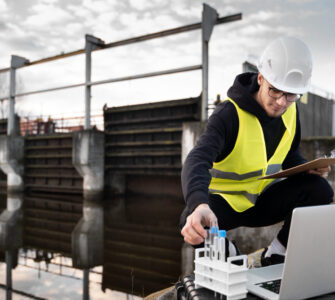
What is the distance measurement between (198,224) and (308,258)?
1.10 feet

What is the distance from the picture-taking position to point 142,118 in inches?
362

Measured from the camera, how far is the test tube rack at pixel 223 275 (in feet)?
3.22

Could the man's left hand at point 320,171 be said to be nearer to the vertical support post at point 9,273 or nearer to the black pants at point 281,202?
the black pants at point 281,202

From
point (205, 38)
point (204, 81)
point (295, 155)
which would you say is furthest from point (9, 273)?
point (205, 38)

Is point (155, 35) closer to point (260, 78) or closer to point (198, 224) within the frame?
point (260, 78)

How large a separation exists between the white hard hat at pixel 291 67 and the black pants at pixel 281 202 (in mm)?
489

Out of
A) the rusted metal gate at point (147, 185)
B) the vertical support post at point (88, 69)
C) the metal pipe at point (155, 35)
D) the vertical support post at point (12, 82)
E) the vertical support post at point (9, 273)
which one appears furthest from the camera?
the vertical support post at point (12, 82)

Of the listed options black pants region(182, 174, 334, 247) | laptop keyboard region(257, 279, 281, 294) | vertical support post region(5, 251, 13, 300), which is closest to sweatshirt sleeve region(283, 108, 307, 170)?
black pants region(182, 174, 334, 247)

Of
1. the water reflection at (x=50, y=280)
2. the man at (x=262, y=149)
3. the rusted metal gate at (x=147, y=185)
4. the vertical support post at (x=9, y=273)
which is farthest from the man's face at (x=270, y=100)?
the vertical support post at (x=9, y=273)

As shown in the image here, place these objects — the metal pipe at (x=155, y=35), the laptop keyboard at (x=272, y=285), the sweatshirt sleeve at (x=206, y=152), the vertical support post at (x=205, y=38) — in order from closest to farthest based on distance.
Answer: the laptop keyboard at (x=272, y=285) < the sweatshirt sleeve at (x=206, y=152) < the metal pipe at (x=155, y=35) < the vertical support post at (x=205, y=38)

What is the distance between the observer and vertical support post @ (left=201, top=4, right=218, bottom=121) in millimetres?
7570

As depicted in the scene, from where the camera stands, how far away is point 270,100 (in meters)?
1.72

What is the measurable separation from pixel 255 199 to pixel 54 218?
5594 millimetres

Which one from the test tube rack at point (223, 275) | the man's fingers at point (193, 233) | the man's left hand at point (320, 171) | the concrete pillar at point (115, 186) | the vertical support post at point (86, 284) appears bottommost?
the vertical support post at point (86, 284)
